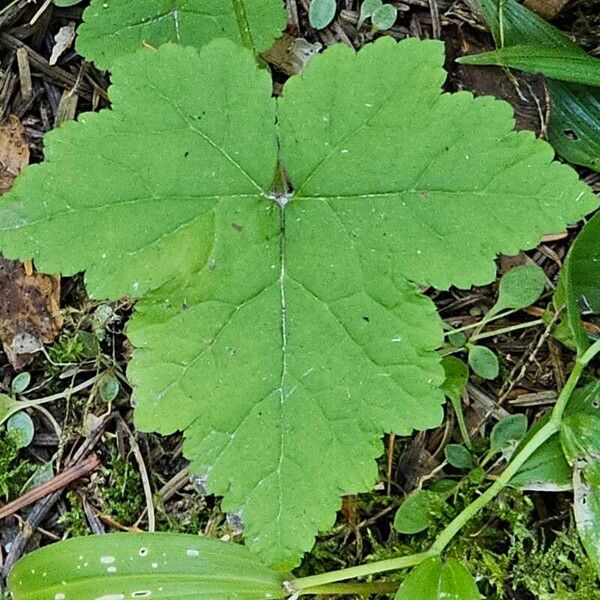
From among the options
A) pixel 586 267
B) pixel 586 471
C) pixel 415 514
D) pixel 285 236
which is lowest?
pixel 415 514

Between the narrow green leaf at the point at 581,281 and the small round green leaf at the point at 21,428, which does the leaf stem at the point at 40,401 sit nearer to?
the small round green leaf at the point at 21,428

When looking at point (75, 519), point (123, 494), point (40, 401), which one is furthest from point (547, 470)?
point (40, 401)

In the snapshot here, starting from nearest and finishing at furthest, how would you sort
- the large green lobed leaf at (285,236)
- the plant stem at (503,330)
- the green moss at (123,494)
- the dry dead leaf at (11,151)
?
the large green lobed leaf at (285,236) → the plant stem at (503,330) → the green moss at (123,494) → the dry dead leaf at (11,151)

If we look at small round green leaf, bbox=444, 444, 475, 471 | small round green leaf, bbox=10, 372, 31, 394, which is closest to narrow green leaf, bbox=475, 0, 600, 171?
small round green leaf, bbox=444, 444, 475, 471

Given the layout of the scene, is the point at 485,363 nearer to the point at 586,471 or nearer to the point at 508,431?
the point at 508,431

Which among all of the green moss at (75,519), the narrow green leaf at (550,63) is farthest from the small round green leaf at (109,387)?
the narrow green leaf at (550,63)

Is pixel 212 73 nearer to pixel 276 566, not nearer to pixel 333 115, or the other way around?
pixel 333 115

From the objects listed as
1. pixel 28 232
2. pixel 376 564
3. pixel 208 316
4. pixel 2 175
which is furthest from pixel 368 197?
pixel 2 175
